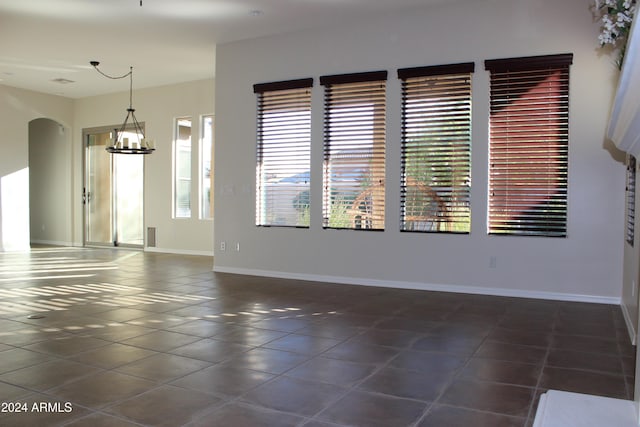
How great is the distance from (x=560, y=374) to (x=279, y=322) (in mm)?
2151

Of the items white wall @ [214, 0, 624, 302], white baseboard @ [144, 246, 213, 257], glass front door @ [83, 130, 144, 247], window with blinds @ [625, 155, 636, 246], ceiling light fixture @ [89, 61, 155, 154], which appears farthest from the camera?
glass front door @ [83, 130, 144, 247]

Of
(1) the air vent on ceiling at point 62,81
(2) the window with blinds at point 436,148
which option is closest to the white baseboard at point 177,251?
(1) the air vent on ceiling at point 62,81

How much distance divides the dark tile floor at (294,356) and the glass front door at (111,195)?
16.3 ft

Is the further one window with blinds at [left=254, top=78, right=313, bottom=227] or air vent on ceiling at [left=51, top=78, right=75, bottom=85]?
air vent on ceiling at [left=51, top=78, right=75, bottom=85]

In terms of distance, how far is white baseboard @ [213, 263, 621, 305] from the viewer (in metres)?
5.39

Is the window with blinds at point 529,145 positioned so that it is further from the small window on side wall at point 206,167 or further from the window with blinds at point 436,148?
the small window on side wall at point 206,167

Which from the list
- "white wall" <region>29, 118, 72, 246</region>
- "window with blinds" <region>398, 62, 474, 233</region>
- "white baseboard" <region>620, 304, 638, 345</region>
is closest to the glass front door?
"white wall" <region>29, 118, 72, 246</region>

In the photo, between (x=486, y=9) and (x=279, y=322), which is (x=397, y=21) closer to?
(x=486, y=9)

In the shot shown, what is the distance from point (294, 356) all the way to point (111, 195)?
28.8ft

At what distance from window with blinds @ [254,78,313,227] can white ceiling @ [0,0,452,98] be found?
810mm

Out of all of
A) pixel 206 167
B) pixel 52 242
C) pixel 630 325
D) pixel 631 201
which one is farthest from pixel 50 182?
pixel 630 325

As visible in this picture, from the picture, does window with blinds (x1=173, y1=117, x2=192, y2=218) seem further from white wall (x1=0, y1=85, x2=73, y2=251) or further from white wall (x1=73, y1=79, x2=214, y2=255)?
white wall (x1=0, y1=85, x2=73, y2=251)

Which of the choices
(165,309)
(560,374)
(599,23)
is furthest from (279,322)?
(599,23)

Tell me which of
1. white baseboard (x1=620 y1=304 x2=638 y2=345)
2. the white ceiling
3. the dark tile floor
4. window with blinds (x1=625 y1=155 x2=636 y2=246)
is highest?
the white ceiling
